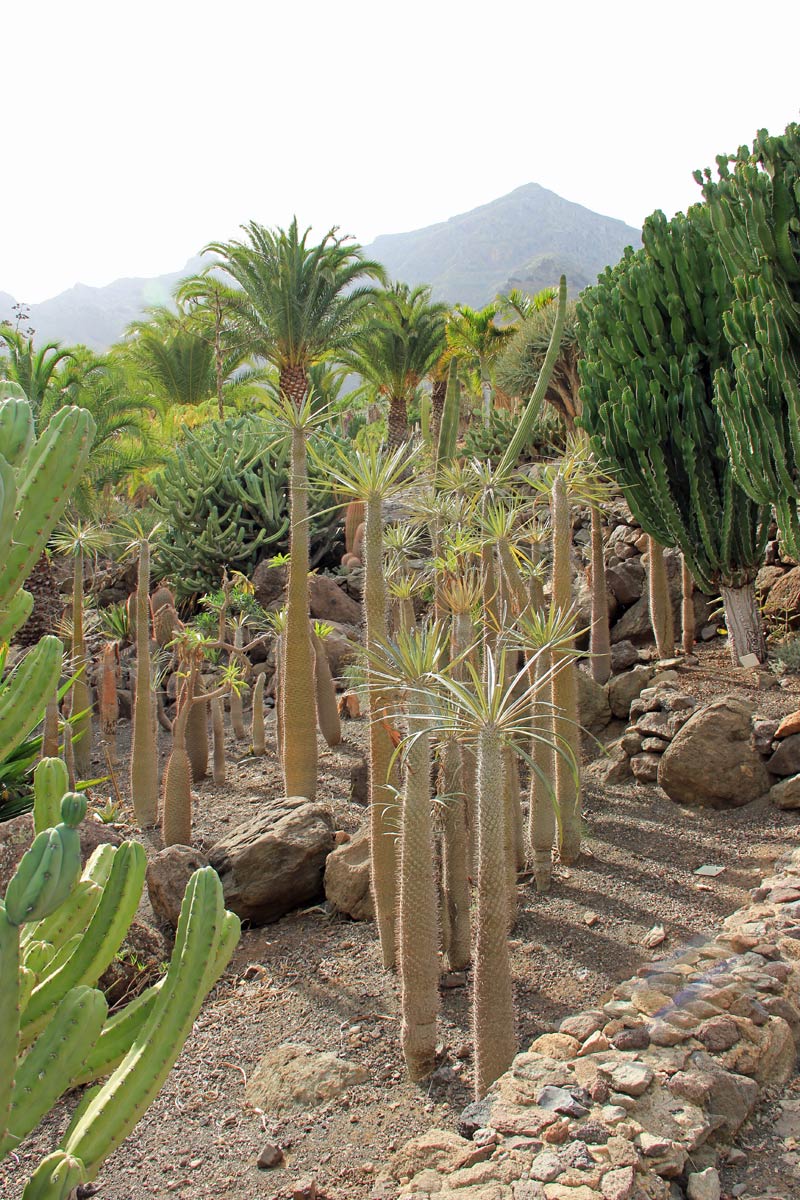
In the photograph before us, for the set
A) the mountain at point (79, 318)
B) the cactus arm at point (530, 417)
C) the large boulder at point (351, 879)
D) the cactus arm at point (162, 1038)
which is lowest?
the large boulder at point (351, 879)

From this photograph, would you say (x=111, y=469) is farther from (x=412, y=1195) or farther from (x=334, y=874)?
(x=412, y=1195)

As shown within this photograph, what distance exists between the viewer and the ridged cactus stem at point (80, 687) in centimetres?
866

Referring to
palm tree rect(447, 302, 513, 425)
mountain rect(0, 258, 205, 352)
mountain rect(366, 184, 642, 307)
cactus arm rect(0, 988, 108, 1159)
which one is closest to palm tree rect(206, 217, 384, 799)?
palm tree rect(447, 302, 513, 425)

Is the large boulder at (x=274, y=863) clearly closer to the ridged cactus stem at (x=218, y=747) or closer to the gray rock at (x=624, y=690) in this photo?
the ridged cactus stem at (x=218, y=747)

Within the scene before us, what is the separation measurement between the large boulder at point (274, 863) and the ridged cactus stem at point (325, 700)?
9.59 ft

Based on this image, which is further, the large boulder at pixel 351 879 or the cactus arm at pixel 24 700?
the large boulder at pixel 351 879

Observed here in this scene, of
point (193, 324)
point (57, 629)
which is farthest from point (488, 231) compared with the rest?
point (57, 629)

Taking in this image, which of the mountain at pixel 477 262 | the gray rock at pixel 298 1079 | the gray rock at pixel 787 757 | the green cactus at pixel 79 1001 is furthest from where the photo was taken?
the mountain at pixel 477 262

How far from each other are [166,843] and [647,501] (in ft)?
17.8

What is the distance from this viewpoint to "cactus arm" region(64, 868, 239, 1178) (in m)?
A: 2.23

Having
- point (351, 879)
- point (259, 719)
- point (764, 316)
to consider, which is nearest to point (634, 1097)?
point (351, 879)

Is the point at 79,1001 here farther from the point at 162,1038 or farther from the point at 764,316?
the point at 764,316

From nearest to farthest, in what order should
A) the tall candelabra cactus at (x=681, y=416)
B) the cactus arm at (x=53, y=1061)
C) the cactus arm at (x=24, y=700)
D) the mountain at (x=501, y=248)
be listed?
the cactus arm at (x=53, y=1061)
the cactus arm at (x=24, y=700)
the tall candelabra cactus at (x=681, y=416)
the mountain at (x=501, y=248)

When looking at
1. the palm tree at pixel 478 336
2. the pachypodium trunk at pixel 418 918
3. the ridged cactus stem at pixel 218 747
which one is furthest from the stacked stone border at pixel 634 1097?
the palm tree at pixel 478 336
